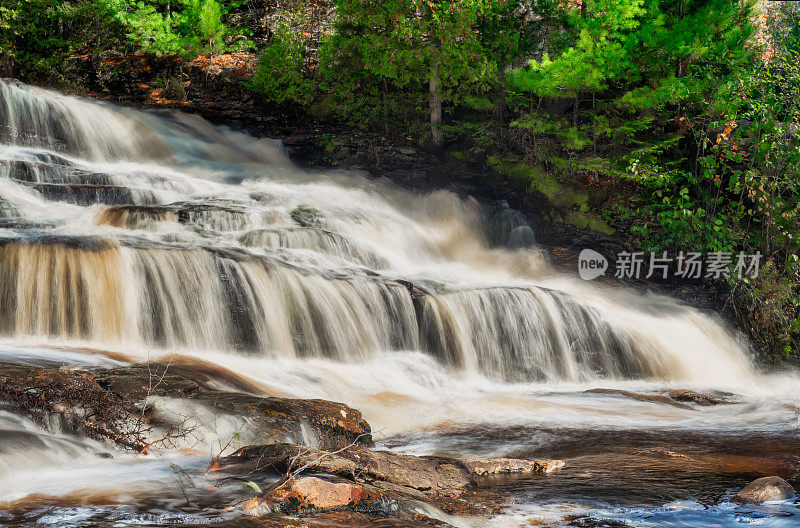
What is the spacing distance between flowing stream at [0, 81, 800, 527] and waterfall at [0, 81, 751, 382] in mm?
30

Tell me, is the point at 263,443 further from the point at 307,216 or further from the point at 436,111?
the point at 436,111

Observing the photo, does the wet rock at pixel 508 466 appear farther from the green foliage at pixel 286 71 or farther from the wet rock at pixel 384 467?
the green foliage at pixel 286 71

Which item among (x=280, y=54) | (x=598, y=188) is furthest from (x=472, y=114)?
(x=280, y=54)

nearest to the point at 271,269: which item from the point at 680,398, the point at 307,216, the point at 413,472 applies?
the point at 307,216

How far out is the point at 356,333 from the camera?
867 centimetres

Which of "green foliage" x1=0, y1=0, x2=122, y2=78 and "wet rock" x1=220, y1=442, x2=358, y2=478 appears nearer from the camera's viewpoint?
"wet rock" x1=220, y1=442, x2=358, y2=478

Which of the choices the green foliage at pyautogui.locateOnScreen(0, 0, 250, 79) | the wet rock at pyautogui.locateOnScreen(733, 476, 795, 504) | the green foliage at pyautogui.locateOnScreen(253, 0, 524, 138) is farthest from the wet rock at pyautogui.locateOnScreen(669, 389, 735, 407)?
the green foliage at pyautogui.locateOnScreen(0, 0, 250, 79)

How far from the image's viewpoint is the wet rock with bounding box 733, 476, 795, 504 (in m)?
4.41

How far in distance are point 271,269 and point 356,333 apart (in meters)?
1.29

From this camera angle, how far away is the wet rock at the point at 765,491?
14.5 feet

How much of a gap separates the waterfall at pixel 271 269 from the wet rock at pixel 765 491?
4765 mm

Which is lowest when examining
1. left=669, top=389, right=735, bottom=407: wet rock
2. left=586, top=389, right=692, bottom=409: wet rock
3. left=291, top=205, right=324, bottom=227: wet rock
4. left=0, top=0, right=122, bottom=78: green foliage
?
left=669, top=389, right=735, bottom=407: wet rock

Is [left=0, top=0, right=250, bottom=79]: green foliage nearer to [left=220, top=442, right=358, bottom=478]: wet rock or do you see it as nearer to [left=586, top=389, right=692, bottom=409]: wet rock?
[left=586, top=389, right=692, bottom=409]: wet rock

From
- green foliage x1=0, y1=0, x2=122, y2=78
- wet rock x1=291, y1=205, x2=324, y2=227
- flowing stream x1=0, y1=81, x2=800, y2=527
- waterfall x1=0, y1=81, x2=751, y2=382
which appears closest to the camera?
flowing stream x1=0, y1=81, x2=800, y2=527
